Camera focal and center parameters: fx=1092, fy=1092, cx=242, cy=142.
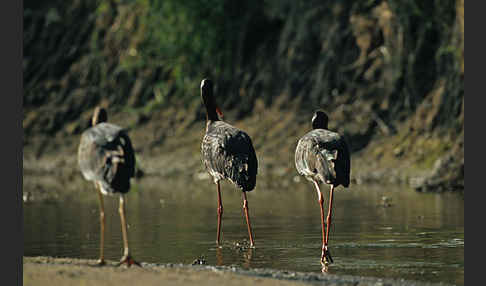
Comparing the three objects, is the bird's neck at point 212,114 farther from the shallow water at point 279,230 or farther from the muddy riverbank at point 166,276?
the muddy riverbank at point 166,276

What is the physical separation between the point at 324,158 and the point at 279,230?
3.17 metres

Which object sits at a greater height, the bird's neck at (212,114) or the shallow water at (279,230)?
the bird's neck at (212,114)

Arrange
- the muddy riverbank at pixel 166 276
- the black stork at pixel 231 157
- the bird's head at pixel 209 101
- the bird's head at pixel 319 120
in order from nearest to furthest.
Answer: the muddy riverbank at pixel 166 276
the black stork at pixel 231 157
the bird's head at pixel 319 120
the bird's head at pixel 209 101

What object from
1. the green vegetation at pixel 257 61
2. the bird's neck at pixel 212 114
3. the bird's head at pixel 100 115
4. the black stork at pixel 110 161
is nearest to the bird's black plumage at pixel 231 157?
the bird's neck at pixel 212 114

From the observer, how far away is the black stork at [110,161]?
34.6ft

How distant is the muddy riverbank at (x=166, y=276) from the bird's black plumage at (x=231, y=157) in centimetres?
244

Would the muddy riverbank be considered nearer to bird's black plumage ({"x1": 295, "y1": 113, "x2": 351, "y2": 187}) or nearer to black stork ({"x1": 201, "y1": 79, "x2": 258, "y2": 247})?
bird's black plumage ({"x1": 295, "y1": 113, "x2": 351, "y2": 187})

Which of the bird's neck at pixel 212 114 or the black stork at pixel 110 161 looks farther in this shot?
the bird's neck at pixel 212 114

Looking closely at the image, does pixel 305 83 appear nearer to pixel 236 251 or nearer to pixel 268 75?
pixel 268 75

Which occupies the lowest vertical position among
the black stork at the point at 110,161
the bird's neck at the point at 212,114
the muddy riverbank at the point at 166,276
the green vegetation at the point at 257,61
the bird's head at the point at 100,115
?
the muddy riverbank at the point at 166,276

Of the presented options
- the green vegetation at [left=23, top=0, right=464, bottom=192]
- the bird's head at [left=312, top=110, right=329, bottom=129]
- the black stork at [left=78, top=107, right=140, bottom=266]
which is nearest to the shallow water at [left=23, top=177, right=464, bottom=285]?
the bird's head at [left=312, top=110, right=329, bottom=129]

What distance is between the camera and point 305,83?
32.0 meters

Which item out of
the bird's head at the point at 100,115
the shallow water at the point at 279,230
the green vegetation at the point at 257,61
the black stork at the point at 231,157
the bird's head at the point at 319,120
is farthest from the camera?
the green vegetation at the point at 257,61

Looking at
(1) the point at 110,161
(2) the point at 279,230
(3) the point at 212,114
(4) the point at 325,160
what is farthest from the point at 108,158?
(2) the point at 279,230
